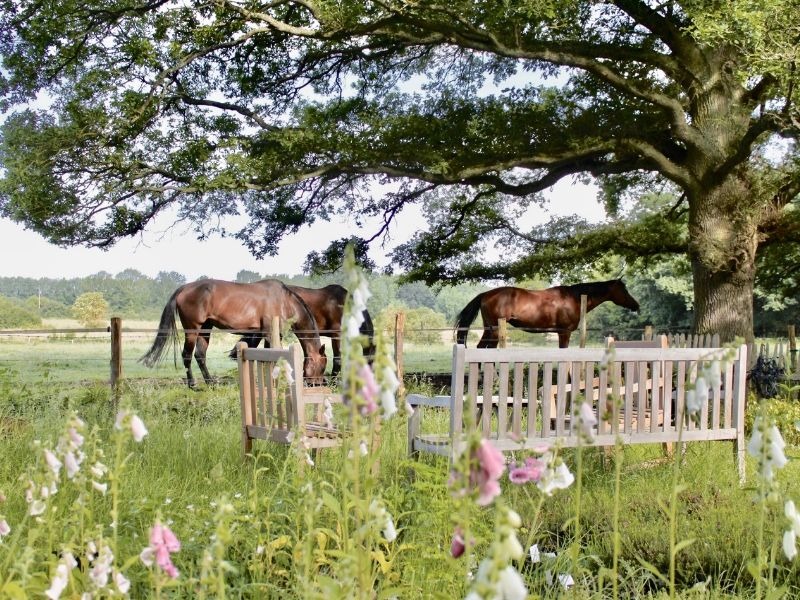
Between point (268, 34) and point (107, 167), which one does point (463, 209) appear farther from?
point (107, 167)

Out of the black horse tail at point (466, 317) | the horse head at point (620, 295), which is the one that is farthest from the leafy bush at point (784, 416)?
the black horse tail at point (466, 317)

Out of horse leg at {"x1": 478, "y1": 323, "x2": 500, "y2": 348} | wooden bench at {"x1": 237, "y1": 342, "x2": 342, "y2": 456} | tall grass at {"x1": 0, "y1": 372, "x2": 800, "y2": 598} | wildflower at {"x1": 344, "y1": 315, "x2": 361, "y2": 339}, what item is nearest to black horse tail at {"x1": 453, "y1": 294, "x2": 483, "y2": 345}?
horse leg at {"x1": 478, "y1": 323, "x2": 500, "y2": 348}

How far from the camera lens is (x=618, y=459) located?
6.86 ft

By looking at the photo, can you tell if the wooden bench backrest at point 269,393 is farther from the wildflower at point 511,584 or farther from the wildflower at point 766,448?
the wildflower at point 511,584

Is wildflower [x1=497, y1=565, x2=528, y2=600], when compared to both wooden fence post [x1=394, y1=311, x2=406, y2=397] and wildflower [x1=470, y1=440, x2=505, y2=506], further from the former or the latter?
wooden fence post [x1=394, y1=311, x2=406, y2=397]

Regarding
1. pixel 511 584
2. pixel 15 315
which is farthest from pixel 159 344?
pixel 15 315

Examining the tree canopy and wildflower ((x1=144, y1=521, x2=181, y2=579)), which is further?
the tree canopy

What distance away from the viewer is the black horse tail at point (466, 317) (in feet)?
50.1

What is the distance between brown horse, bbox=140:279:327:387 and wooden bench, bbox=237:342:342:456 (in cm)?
735

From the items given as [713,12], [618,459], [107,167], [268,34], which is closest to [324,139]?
[268,34]

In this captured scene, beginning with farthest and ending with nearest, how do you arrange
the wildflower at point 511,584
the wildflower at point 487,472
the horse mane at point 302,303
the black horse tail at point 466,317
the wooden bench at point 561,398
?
the black horse tail at point 466,317
the horse mane at point 302,303
the wooden bench at point 561,398
the wildflower at point 487,472
the wildflower at point 511,584

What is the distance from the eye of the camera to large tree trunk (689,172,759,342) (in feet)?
42.7

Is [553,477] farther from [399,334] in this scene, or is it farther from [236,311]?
[236,311]

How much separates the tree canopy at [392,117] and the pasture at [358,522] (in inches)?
234
